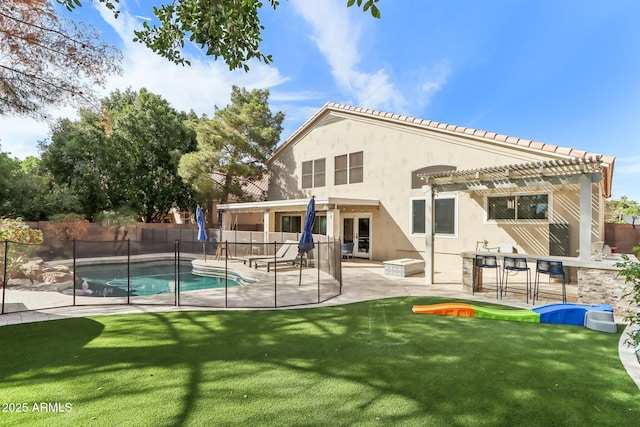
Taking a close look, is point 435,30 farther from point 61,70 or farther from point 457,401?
point 457,401

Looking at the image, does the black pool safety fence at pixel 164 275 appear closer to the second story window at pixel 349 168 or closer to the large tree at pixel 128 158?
the second story window at pixel 349 168

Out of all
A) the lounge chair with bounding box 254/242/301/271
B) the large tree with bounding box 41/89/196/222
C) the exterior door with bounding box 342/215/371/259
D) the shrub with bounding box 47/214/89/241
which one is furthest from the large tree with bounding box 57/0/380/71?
the shrub with bounding box 47/214/89/241

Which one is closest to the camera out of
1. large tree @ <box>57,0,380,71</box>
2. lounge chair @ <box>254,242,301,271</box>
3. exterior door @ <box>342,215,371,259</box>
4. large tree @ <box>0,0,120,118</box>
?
large tree @ <box>57,0,380,71</box>

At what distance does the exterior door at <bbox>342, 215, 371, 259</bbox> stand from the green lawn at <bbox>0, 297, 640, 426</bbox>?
1006 cm

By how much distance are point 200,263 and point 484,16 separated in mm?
16893

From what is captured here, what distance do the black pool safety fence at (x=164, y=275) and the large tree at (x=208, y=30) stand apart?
3.82 m

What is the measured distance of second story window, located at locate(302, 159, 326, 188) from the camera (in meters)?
18.5

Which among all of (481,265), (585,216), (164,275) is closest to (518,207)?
(585,216)

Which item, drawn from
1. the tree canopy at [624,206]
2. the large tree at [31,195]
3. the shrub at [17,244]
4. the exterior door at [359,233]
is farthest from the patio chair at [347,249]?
the tree canopy at [624,206]

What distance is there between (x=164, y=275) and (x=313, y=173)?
958 cm

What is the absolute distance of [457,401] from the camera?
11.5 feet

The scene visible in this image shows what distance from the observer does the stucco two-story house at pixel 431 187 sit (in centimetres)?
962

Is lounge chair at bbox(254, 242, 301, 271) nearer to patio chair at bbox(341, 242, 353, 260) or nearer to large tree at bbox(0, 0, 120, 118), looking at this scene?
patio chair at bbox(341, 242, 353, 260)

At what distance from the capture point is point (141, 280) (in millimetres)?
13062
